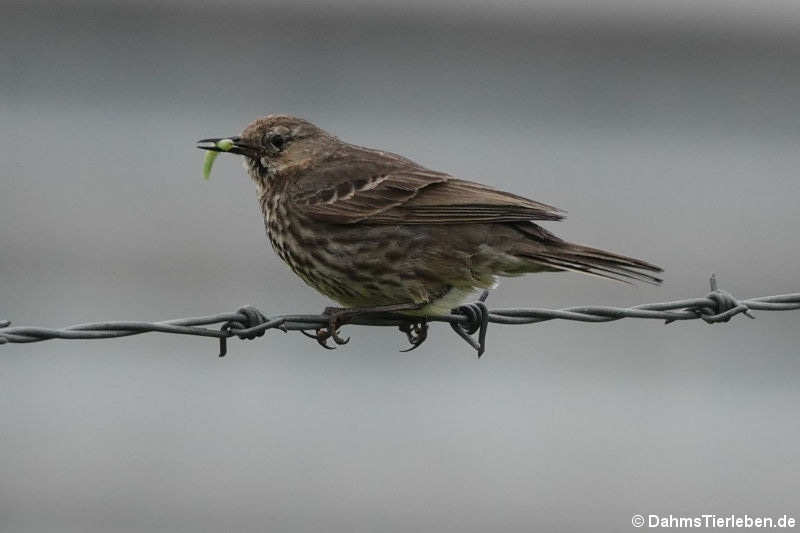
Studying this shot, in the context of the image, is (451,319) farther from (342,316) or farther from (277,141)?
(277,141)

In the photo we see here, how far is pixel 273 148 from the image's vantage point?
6984mm

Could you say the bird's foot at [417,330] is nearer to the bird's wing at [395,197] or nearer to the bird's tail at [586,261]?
the bird's wing at [395,197]

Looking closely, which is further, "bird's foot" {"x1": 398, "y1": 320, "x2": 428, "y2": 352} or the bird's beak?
the bird's beak

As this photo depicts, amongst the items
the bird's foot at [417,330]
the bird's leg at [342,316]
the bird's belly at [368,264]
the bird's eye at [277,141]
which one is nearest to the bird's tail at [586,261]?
the bird's belly at [368,264]

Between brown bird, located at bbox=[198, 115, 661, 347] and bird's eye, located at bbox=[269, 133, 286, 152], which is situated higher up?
bird's eye, located at bbox=[269, 133, 286, 152]

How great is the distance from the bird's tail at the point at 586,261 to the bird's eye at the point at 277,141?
1.76 m

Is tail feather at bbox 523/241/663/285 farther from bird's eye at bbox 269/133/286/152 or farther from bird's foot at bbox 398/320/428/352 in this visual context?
bird's eye at bbox 269/133/286/152

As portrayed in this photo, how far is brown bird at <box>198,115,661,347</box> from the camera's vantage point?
5945 mm

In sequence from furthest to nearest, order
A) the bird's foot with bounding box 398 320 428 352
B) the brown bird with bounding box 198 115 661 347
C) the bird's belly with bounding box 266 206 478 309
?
the bird's foot with bounding box 398 320 428 352
the bird's belly with bounding box 266 206 478 309
the brown bird with bounding box 198 115 661 347

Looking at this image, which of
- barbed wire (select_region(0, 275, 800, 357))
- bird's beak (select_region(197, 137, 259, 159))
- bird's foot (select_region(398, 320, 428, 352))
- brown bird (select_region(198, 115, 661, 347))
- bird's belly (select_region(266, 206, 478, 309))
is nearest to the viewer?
barbed wire (select_region(0, 275, 800, 357))

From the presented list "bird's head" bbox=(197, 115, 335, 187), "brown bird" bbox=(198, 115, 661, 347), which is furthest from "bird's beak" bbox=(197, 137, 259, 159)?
"brown bird" bbox=(198, 115, 661, 347)

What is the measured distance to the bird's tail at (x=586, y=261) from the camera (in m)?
5.36

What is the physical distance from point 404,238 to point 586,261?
103cm

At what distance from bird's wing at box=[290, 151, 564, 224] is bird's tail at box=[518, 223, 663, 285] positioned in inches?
8.5
